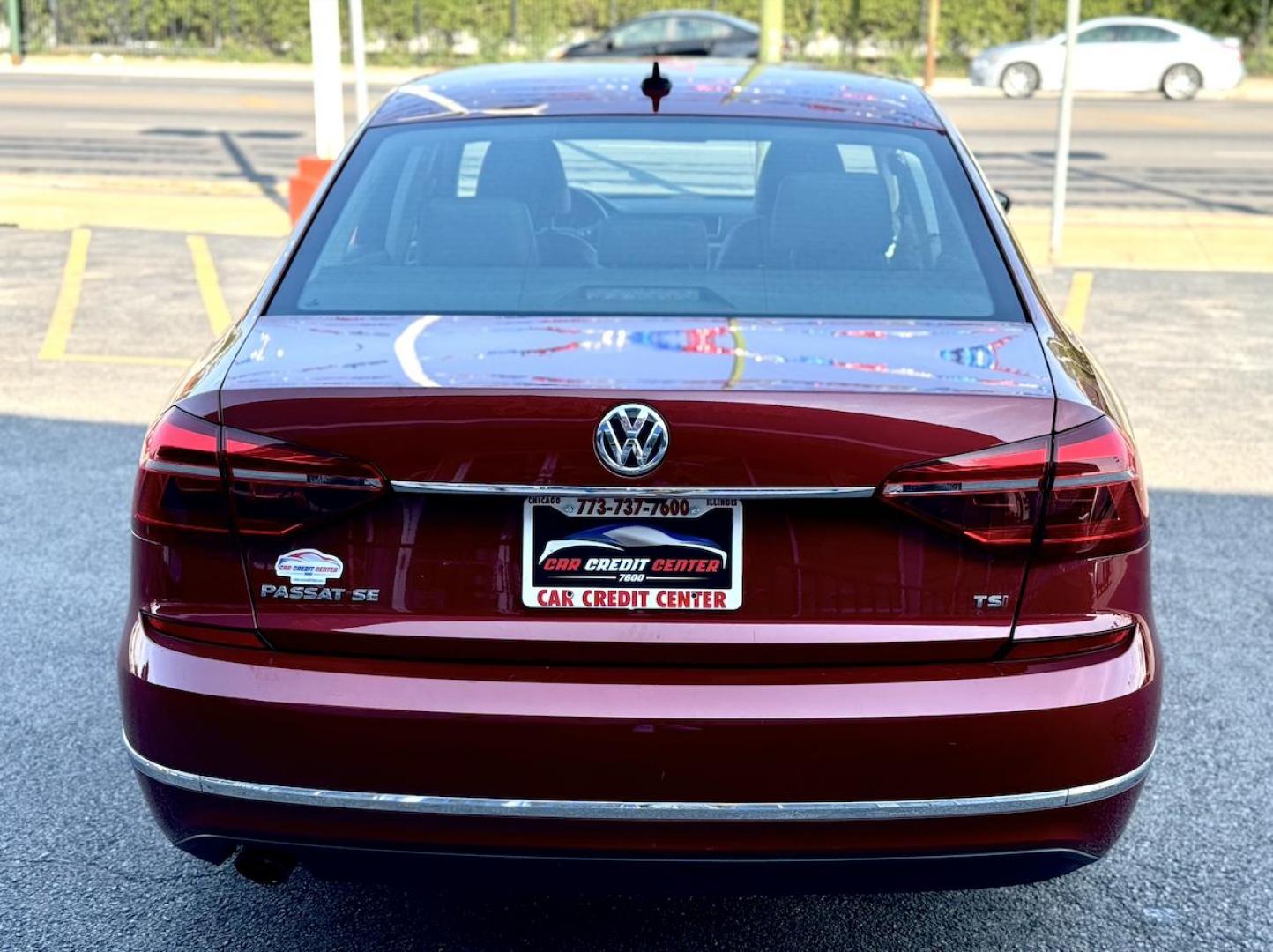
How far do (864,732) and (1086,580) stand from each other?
46 centimetres

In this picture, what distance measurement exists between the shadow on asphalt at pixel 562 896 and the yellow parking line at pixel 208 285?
5.25 metres

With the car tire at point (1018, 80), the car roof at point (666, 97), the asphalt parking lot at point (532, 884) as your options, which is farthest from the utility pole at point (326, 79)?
the car tire at point (1018, 80)

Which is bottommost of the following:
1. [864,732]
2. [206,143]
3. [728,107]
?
[206,143]

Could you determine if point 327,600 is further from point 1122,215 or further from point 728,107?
point 1122,215

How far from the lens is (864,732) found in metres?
2.69

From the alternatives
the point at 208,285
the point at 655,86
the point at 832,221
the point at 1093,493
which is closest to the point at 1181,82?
the point at 208,285

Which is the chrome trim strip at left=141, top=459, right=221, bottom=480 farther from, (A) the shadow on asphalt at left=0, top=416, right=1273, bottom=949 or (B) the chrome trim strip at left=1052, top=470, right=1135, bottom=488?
(B) the chrome trim strip at left=1052, top=470, right=1135, bottom=488

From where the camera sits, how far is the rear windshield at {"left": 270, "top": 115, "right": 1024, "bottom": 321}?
3297 millimetres

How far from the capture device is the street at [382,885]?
3.52 meters

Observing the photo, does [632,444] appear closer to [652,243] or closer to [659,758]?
[659,758]

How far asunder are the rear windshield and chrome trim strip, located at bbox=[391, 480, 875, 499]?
565 millimetres

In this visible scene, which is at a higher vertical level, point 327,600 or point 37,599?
point 327,600

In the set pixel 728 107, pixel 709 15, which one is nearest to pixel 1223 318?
pixel 728 107

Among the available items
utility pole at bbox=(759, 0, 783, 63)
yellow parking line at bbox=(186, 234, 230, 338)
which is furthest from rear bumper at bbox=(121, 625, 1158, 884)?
utility pole at bbox=(759, 0, 783, 63)
